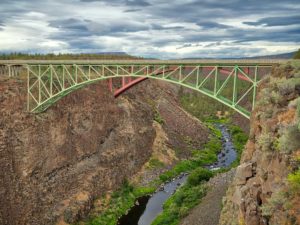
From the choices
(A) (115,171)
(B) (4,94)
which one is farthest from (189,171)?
(B) (4,94)

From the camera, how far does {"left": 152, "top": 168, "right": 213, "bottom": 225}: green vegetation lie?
35156mm

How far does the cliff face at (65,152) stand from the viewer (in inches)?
1372

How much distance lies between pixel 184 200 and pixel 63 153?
13.6m

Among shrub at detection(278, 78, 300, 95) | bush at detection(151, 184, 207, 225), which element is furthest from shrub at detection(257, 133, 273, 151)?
bush at detection(151, 184, 207, 225)

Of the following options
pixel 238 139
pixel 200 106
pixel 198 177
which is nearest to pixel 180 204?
pixel 198 177

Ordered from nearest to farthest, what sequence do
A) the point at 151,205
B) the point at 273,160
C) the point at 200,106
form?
the point at 273,160, the point at 151,205, the point at 200,106

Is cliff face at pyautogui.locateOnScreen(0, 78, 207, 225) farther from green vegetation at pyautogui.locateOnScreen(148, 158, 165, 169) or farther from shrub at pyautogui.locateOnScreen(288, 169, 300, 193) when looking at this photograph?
shrub at pyautogui.locateOnScreen(288, 169, 300, 193)

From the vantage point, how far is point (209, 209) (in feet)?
109

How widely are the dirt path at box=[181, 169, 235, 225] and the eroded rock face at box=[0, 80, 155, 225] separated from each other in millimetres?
10533

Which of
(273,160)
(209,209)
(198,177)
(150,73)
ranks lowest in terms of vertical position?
(198,177)

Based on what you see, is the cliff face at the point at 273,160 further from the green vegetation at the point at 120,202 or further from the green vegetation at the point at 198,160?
the green vegetation at the point at 198,160

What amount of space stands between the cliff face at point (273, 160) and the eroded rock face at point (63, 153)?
1860 cm

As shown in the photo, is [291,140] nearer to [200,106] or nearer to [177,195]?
[177,195]

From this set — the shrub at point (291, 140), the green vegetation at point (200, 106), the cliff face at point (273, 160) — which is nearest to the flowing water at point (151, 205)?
the cliff face at point (273, 160)
